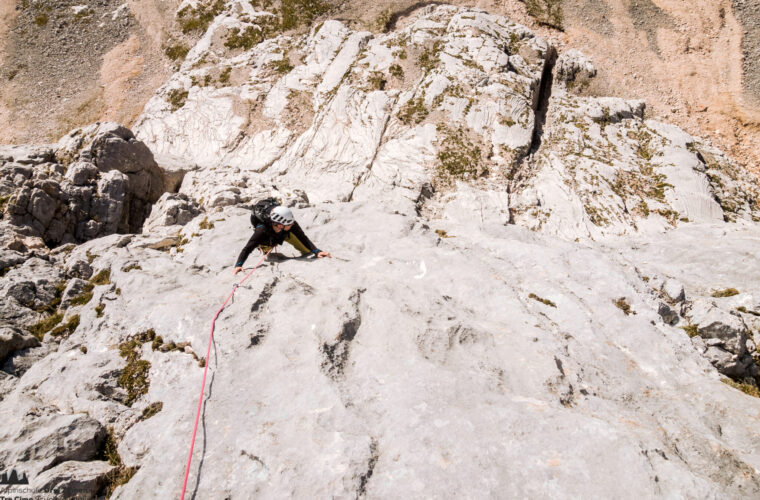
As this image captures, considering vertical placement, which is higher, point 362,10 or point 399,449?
point 362,10

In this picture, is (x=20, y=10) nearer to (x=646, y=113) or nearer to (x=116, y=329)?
(x=116, y=329)

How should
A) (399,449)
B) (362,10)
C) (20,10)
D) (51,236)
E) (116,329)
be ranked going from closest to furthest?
(399,449) < (116,329) < (51,236) < (362,10) < (20,10)

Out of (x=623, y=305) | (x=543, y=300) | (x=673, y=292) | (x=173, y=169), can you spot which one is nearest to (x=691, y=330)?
(x=673, y=292)

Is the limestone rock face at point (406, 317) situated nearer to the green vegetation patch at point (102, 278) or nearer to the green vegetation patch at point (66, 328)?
the green vegetation patch at point (102, 278)

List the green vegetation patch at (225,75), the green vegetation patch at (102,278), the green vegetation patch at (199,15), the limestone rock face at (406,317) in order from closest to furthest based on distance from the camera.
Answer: the limestone rock face at (406,317)
the green vegetation patch at (102,278)
the green vegetation patch at (225,75)
the green vegetation patch at (199,15)

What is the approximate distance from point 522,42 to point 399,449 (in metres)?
37.8

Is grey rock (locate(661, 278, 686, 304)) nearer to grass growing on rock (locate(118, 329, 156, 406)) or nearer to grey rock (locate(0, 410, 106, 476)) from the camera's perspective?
grass growing on rock (locate(118, 329, 156, 406))

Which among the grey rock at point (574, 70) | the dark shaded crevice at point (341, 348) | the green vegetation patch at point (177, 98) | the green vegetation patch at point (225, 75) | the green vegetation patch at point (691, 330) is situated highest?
the grey rock at point (574, 70)

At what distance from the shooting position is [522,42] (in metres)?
34.0

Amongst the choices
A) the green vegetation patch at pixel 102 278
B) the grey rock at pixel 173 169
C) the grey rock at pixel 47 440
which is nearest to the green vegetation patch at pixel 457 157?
the grey rock at pixel 173 169

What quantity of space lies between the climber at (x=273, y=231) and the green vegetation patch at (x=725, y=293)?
16.2m

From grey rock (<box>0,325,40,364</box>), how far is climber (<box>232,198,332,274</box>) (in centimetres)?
633

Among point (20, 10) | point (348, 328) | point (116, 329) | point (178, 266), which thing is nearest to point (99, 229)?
point (178, 266)

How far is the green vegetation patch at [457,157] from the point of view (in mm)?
27500
